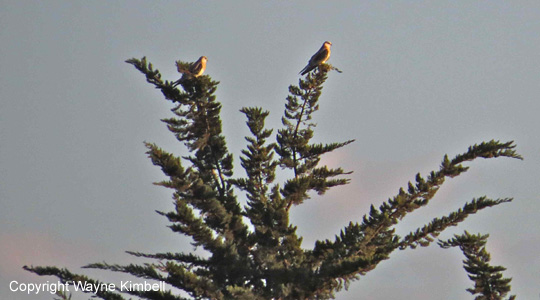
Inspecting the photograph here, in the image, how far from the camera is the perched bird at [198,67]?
67.3 ft

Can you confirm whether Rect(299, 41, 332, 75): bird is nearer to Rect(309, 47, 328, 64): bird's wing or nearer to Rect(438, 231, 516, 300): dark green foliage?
Rect(309, 47, 328, 64): bird's wing

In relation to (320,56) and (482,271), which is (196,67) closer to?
(320,56)

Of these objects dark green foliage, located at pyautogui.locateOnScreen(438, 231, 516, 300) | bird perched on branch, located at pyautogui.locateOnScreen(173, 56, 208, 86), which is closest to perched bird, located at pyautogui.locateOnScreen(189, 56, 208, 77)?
bird perched on branch, located at pyautogui.locateOnScreen(173, 56, 208, 86)

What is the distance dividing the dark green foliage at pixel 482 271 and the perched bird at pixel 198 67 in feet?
20.6

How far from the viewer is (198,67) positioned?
872 inches

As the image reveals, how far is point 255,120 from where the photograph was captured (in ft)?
68.4

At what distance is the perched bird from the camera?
2052 centimetres

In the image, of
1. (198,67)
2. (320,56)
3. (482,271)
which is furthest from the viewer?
(320,56)

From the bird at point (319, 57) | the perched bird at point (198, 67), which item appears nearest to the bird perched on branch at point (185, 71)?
the perched bird at point (198, 67)

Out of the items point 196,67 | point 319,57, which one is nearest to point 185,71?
point 196,67

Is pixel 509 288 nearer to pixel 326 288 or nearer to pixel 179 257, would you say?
pixel 326 288

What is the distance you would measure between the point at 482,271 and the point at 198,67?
8.05 metres

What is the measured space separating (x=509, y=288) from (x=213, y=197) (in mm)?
5532

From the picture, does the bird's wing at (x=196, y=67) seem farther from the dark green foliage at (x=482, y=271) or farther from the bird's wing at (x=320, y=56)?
the dark green foliage at (x=482, y=271)
